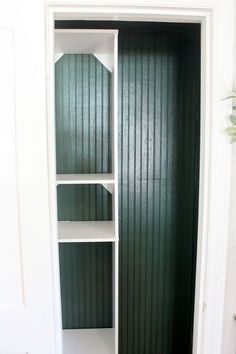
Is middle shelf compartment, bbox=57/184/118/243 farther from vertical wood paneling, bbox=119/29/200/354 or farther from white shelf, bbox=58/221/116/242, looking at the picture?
vertical wood paneling, bbox=119/29/200/354

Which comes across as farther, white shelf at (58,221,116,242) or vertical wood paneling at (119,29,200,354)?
vertical wood paneling at (119,29,200,354)

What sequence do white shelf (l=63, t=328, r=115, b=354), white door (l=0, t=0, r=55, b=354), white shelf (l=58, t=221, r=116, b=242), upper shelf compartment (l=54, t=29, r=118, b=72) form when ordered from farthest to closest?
1. white shelf (l=63, t=328, r=115, b=354)
2. white shelf (l=58, t=221, r=116, b=242)
3. upper shelf compartment (l=54, t=29, r=118, b=72)
4. white door (l=0, t=0, r=55, b=354)

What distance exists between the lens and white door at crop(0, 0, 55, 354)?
1.08 m

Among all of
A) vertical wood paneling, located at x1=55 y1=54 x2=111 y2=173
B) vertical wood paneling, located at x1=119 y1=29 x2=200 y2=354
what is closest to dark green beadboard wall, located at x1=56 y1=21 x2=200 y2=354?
vertical wood paneling, located at x1=119 y1=29 x2=200 y2=354

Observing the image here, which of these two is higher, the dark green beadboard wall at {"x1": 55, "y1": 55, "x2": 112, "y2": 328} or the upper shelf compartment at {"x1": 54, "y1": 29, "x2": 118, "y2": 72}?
the upper shelf compartment at {"x1": 54, "y1": 29, "x2": 118, "y2": 72}

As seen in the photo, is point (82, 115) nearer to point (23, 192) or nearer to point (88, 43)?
point (88, 43)

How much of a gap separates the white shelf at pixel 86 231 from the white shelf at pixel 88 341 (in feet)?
2.21

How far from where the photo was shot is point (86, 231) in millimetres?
1637

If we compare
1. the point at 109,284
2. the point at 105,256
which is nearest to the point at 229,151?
the point at 105,256

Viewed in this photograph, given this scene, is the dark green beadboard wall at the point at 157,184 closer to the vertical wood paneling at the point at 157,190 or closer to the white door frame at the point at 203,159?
the vertical wood paneling at the point at 157,190

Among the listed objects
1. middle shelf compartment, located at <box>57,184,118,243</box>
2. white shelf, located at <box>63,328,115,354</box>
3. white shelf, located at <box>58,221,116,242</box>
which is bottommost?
white shelf, located at <box>63,328,115,354</box>

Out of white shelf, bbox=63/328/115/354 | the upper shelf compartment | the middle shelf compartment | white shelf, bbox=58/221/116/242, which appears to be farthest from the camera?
the middle shelf compartment

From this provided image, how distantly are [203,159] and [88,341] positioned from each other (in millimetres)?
1326

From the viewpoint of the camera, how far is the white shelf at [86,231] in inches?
58.7
